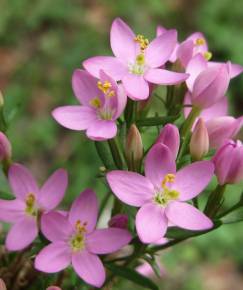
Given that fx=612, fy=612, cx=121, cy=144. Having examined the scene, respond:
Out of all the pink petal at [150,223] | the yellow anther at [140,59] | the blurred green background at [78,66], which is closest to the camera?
the pink petal at [150,223]

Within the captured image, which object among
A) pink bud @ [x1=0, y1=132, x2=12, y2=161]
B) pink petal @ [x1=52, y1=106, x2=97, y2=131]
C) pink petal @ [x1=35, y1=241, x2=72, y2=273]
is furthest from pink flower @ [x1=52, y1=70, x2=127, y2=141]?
pink petal @ [x1=35, y1=241, x2=72, y2=273]

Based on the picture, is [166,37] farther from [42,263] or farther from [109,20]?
[109,20]

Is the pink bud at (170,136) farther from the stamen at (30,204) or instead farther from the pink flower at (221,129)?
the stamen at (30,204)

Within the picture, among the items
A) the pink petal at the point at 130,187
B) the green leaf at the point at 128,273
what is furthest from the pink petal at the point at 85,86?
the green leaf at the point at 128,273

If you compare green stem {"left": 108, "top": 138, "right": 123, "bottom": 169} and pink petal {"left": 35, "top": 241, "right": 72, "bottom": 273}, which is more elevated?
green stem {"left": 108, "top": 138, "right": 123, "bottom": 169}

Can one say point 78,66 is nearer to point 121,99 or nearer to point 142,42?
point 142,42

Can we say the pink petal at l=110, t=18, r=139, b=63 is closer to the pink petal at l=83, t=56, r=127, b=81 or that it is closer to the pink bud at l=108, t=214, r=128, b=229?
the pink petal at l=83, t=56, r=127, b=81

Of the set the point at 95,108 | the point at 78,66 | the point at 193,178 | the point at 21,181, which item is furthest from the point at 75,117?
the point at 78,66
